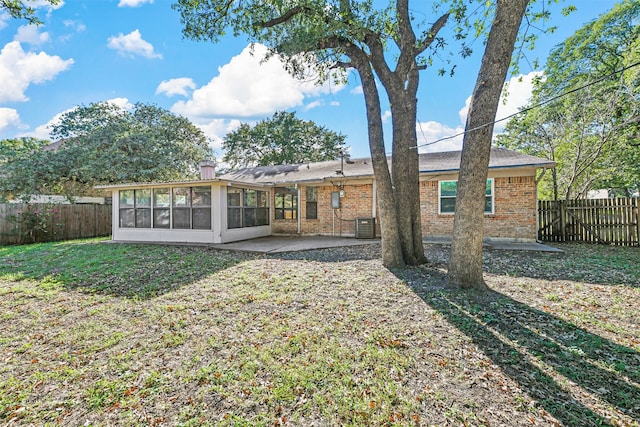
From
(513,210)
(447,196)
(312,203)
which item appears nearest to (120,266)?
(312,203)

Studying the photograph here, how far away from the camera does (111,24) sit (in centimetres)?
827

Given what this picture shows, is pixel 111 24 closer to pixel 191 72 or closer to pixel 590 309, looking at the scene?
pixel 191 72

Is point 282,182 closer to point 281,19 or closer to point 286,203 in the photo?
point 286,203

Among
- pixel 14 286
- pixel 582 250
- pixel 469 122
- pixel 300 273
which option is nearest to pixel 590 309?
pixel 469 122

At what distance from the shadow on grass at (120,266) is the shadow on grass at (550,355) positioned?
4.89 metres

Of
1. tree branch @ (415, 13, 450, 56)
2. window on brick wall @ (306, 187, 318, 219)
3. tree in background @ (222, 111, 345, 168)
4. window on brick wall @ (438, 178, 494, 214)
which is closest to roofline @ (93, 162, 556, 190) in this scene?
window on brick wall @ (306, 187, 318, 219)

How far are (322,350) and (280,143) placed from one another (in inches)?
1033

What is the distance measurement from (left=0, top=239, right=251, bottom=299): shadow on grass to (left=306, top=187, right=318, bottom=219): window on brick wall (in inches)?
183

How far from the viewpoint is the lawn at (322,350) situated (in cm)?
212

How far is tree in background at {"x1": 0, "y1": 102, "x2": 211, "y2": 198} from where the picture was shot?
46.7 ft

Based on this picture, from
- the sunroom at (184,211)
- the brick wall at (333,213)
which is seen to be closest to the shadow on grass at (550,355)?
the brick wall at (333,213)

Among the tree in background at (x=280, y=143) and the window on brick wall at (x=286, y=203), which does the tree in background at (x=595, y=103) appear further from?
the tree in background at (x=280, y=143)

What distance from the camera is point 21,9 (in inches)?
204

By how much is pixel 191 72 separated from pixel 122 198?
6327 millimetres
